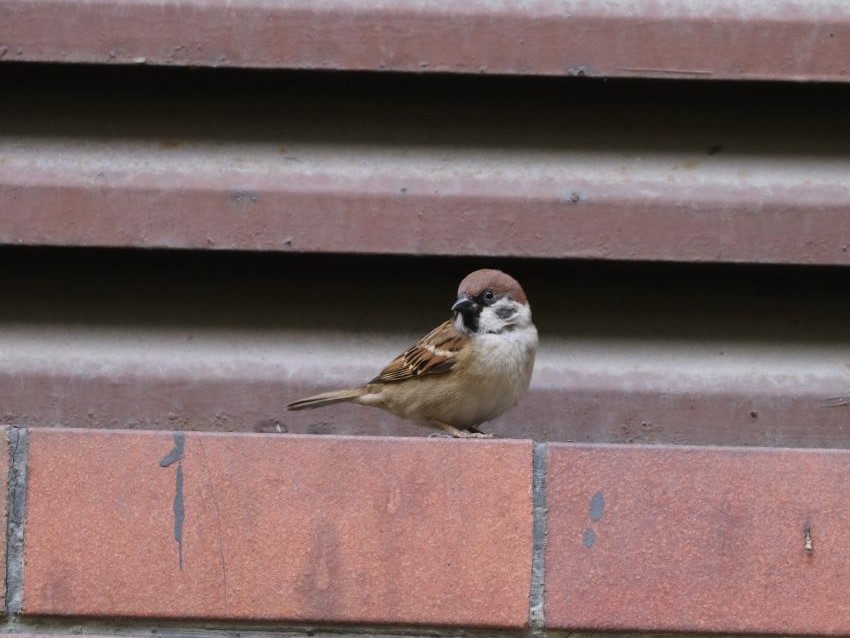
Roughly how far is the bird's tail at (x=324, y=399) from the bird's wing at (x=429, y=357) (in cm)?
6

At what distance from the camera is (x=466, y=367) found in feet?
10.1

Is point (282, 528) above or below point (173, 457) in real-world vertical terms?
below

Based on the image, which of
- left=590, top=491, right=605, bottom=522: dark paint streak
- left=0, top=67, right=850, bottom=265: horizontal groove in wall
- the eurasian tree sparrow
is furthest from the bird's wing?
left=590, top=491, right=605, bottom=522: dark paint streak

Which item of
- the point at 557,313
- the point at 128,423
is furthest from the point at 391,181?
the point at 128,423

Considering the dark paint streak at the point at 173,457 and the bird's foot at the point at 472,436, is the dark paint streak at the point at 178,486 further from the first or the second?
the bird's foot at the point at 472,436

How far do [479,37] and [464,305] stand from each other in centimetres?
55

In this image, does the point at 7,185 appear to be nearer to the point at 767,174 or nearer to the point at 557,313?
the point at 557,313

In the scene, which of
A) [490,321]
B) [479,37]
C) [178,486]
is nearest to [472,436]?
[490,321]

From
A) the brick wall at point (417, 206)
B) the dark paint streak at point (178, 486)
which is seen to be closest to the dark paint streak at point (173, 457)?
the dark paint streak at point (178, 486)

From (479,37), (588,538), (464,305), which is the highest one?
(479,37)

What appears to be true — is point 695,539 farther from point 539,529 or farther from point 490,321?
point 490,321

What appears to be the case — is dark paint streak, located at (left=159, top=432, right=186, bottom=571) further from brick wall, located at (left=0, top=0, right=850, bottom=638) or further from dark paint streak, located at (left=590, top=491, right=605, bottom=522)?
dark paint streak, located at (left=590, top=491, right=605, bottom=522)

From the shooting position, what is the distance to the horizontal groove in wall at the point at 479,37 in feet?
8.75

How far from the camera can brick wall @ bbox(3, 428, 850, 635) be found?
2.30 m
